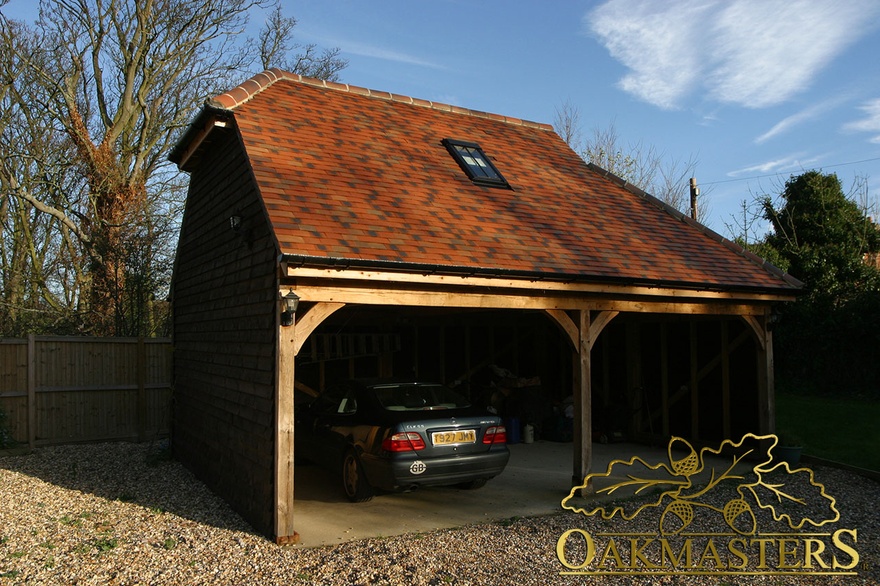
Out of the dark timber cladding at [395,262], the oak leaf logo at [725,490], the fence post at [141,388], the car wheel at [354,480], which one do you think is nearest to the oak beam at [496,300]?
the dark timber cladding at [395,262]

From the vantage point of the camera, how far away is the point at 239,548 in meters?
5.96

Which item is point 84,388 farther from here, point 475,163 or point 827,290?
point 827,290

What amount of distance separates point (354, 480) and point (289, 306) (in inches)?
102

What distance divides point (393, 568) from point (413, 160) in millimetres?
5881

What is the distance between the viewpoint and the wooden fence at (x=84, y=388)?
35.8ft

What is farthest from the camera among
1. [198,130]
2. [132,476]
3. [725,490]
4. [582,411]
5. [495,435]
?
[132,476]

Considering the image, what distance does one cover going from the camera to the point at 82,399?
38.0 feet

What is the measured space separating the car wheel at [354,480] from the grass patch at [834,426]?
271 inches

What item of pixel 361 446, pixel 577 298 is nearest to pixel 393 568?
pixel 361 446

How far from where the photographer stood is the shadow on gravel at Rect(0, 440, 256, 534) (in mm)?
7410

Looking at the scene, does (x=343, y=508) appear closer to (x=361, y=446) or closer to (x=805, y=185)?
(x=361, y=446)

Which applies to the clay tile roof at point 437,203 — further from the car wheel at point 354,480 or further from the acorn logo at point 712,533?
the acorn logo at point 712,533

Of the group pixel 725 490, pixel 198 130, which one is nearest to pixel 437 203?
pixel 198 130

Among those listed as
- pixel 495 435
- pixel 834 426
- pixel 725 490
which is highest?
pixel 495 435
